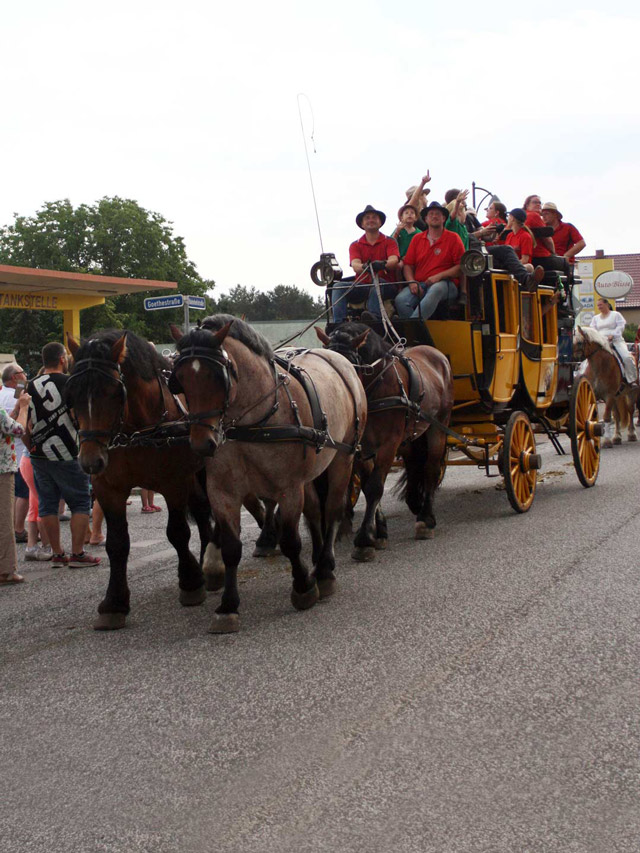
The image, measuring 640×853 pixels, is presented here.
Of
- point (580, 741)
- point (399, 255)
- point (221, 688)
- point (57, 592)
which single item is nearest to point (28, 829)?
point (221, 688)

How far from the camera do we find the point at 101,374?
5.13 m

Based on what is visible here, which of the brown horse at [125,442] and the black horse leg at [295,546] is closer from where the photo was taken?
the brown horse at [125,442]

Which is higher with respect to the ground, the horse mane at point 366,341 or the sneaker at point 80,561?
the horse mane at point 366,341

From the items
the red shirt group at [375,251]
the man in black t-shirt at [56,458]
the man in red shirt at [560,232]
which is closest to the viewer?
the man in black t-shirt at [56,458]

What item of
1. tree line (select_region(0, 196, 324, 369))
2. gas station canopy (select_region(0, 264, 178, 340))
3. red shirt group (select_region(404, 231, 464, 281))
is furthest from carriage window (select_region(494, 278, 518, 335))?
tree line (select_region(0, 196, 324, 369))

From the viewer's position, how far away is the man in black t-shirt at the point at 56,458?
7355 mm

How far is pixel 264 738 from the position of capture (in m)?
3.75

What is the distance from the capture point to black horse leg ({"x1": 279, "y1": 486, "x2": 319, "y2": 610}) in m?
5.58

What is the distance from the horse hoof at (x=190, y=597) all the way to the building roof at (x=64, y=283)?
15.7 m

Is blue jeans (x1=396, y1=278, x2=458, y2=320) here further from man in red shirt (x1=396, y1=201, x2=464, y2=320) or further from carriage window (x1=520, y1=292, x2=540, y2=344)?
carriage window (x1=520, y1=292, x2=540, y2=344)

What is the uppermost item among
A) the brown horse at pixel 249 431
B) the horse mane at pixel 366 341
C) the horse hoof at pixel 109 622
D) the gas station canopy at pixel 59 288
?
the gas station canopy at pixel 59 288

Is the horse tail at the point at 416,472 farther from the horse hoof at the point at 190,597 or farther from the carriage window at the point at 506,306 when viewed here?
the horse hoof at the point at 190,597

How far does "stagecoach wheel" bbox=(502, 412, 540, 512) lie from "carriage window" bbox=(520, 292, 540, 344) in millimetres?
867

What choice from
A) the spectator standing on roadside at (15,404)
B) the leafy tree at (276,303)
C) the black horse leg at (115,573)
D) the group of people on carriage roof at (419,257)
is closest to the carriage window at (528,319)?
the group of people on carriage roof at (419,257)
